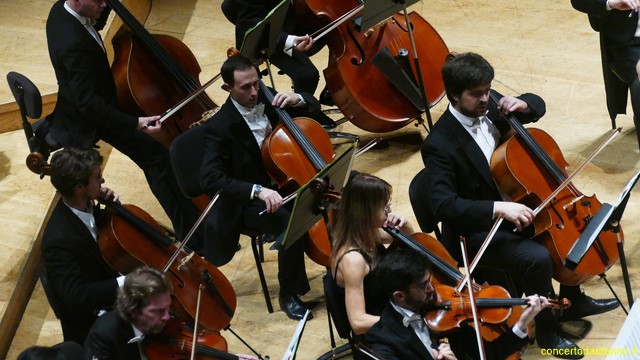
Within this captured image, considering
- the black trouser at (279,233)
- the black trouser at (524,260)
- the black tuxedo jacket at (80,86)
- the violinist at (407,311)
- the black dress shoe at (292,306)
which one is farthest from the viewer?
the black tuxedo jacket at (80,86)

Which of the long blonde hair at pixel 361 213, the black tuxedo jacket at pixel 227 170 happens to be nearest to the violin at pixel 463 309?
the long blonde hair at pixel 361 213

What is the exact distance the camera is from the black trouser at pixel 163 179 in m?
4.88

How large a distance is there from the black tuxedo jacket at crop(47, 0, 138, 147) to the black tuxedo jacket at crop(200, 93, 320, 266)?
1.63 feet

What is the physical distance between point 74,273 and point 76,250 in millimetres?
86

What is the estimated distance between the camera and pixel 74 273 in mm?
3928

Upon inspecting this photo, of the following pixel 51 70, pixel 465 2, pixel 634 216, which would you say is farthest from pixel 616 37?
pixel 51 70

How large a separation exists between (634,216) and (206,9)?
336 centimetres

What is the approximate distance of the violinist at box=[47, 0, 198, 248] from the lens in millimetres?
4625

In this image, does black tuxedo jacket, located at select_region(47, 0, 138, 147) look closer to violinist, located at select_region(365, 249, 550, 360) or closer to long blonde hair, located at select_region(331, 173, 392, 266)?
long blonde hair, located at select_region(331, 173, 392, 266)

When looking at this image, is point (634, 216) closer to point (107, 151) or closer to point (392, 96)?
point (392, 96)

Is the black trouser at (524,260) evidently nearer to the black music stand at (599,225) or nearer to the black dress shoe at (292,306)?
the black music stand at (599,225)

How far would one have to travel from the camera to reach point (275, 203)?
4.19m

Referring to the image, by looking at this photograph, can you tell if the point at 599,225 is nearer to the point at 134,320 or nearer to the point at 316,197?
the point at 316,197

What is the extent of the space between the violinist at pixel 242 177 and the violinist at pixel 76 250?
554mm
